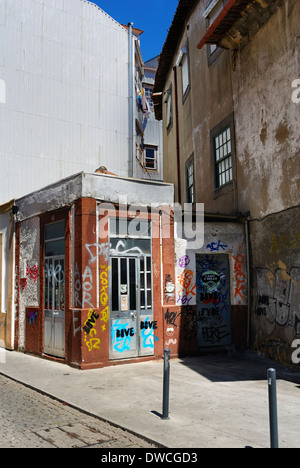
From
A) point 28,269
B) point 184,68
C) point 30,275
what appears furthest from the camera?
point 184,68

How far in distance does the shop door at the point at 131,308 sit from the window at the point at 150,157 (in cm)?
1746

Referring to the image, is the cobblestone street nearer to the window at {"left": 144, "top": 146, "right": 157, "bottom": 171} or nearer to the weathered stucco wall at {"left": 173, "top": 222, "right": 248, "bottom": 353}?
the weathered stucco wall at {"left": 173, "top": 222, "right": 248, "bottom": 353}

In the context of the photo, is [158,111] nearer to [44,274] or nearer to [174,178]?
[174,178]

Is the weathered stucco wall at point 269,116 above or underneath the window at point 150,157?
underneath

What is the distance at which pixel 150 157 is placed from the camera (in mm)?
27516

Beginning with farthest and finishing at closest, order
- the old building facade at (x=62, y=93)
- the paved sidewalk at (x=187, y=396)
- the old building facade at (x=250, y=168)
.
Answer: the old building facade at (x=62, y=93) < the old building facade at (x=250, y=168) < the paved sidewalk at (x=187, y=396)

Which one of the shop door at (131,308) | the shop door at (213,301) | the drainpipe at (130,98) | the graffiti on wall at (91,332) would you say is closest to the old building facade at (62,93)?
the drainpipe at (130,98)

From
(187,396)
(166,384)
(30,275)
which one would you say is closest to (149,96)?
(30,275)

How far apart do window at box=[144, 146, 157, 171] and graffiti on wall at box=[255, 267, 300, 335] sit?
57.5ft

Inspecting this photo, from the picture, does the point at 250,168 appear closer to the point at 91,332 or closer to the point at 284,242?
the point at 284,242

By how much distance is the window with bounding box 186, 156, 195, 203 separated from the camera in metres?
15.6

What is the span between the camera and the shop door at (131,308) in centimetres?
1004

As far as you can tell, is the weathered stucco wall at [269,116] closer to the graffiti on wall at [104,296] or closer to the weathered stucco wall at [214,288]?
the weathered stucco wall at [214,288]

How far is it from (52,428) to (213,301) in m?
6.50
